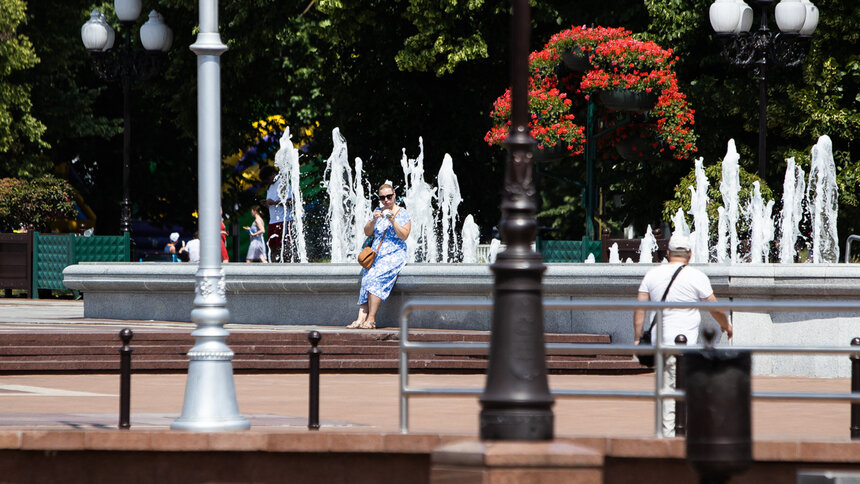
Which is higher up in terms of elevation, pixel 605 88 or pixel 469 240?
pixel 605 88

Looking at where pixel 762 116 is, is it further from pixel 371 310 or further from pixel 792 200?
pixel 371 310

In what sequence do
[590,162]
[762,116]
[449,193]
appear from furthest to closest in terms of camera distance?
[449,193] < [590,162] < [762,116]

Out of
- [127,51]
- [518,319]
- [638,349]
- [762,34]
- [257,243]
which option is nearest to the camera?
[518,319]

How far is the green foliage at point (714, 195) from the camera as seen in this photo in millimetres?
23812

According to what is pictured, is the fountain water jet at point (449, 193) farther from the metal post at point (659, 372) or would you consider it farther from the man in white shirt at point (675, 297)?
the metal post at point (659, 372)

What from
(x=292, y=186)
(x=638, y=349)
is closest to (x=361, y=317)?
(x=638, y=349)

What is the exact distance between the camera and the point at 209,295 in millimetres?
10281

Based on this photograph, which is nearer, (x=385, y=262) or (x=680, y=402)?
(x=680, y=402)

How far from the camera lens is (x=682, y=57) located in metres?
30.3

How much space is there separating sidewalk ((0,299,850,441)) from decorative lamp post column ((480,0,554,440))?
1.51 meters

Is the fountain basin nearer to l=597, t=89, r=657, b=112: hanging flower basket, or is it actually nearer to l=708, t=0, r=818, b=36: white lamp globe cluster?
l=708, t=0, r=818, b=36: white lamp globe cluster

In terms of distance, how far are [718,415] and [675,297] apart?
3235mm

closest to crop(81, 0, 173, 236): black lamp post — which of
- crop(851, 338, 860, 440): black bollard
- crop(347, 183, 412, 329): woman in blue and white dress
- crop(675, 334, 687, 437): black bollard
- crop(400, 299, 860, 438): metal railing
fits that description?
crop(347, 183, 412, 329): woman in blue and white dress

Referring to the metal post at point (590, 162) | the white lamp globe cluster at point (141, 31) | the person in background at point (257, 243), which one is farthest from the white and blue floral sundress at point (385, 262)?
the person in background at point (257, 243)
